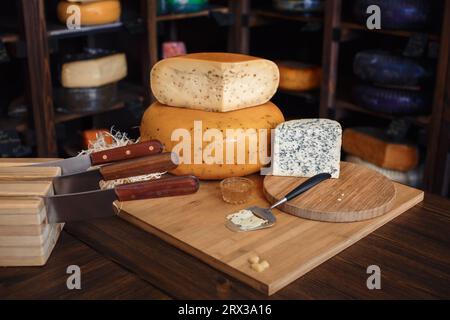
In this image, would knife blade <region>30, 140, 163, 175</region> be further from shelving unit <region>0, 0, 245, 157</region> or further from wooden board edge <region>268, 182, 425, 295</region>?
shelving unit <region>0, 0, 245, 157</region>

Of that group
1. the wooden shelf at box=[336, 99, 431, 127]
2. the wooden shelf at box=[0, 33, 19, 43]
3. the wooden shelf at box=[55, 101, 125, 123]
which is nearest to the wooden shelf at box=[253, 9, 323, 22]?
the wooden shelf at box=[336, 99, 431, 127]

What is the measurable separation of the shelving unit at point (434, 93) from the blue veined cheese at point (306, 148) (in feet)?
4.16

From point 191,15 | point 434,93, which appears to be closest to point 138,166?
point 434,93

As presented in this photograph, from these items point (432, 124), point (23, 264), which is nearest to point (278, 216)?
point (23, 264)

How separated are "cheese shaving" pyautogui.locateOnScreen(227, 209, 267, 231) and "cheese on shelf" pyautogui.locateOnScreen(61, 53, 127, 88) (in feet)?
5.23

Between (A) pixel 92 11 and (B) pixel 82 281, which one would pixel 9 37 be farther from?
(B) pixel 82 281

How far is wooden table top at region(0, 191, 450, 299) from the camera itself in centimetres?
112

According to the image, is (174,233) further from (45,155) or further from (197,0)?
(197,0)

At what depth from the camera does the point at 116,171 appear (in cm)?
130

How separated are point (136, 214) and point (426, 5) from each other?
5.97ft

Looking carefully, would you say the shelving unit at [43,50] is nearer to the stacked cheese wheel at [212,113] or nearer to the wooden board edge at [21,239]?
the stacked cheese wheel at [212,113]

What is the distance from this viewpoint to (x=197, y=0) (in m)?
3.11

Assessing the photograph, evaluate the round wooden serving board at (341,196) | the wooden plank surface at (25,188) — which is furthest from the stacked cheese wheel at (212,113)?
the wooden plank surface at (25,188)

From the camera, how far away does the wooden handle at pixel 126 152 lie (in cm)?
136
